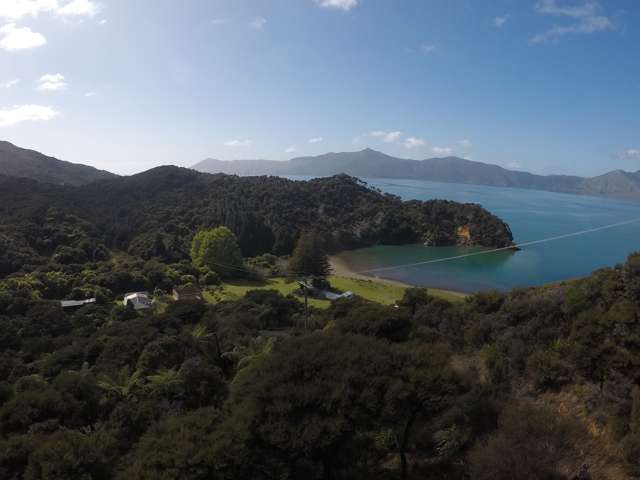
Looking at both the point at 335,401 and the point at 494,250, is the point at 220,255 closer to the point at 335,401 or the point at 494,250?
the point at 335,401

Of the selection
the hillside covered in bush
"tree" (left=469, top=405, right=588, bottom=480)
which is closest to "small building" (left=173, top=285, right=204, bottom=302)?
the hillside covered in bush

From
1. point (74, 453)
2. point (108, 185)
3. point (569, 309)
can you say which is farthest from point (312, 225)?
point (74, 453)

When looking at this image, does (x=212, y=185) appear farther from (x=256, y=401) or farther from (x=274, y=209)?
(x=256, y=401)

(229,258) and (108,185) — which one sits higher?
(108,185)

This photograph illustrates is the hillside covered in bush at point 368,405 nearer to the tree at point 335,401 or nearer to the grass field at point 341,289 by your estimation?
the tree at point 335,401

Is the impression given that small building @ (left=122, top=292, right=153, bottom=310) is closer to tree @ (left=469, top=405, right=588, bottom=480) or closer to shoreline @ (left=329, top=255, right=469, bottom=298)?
shoreline @ (left=329, top=255, right=469, bottom=298)

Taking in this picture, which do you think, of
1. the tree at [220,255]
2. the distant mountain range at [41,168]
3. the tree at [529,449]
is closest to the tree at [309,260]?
the tree at [220,255]
